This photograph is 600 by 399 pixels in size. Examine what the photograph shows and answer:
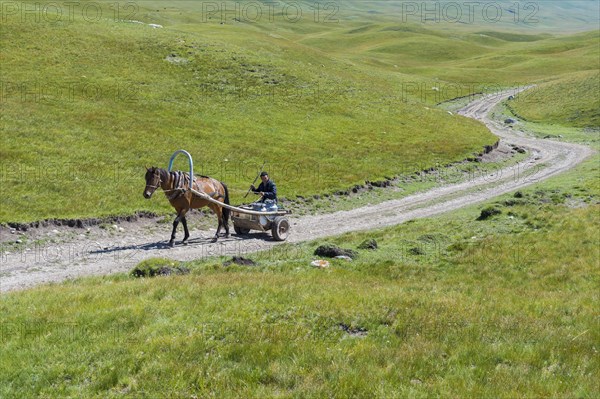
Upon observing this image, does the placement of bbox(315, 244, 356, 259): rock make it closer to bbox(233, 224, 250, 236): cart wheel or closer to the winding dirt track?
the winding dirt track

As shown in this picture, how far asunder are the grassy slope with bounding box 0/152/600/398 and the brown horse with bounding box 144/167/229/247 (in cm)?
545

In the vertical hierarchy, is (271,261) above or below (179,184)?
below

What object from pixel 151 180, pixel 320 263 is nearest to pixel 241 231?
pixel 151 180

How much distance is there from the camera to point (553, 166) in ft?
180

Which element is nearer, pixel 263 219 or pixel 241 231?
pixel 263 219

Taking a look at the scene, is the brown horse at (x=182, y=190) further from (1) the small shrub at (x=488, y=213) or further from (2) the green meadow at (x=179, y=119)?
(1) the small shrub at (x=488, y=213)

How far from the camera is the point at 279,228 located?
28234mm

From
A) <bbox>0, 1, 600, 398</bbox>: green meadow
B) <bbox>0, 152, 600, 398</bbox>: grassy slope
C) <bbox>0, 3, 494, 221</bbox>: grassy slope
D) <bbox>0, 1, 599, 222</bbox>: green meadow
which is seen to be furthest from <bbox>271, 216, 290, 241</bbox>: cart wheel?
<bbox>0, 1, 599, 222</bbox>: green meadow

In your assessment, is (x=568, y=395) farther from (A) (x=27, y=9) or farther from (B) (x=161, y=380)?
(A) (x=27, y=9)

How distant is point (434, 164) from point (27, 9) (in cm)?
6260

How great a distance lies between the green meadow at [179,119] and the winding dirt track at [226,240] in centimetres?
363

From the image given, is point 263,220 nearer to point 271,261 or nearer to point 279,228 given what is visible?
point 279,228

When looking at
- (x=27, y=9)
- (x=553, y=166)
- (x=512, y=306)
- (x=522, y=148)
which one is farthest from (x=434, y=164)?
(x=27, y=9)

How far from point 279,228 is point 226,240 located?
111 inches
